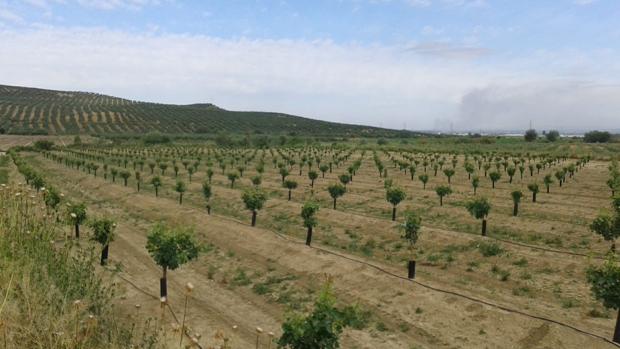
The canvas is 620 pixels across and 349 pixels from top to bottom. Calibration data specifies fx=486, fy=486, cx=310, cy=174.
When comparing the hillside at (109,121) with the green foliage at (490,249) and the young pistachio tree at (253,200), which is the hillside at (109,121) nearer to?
the young pistachio tree at (253,200)

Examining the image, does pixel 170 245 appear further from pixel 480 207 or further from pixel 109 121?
pixel 109 121

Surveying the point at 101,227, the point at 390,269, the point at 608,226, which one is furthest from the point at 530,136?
the point at 101,227

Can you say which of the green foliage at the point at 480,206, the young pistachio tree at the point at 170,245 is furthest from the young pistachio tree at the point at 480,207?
the young pistachio tree at the point at 170,245

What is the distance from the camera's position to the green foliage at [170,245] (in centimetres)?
1602

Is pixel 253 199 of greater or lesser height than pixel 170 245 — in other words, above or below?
below

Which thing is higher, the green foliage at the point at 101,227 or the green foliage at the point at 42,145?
the green foliage at the point at 101,227

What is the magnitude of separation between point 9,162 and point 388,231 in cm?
6852

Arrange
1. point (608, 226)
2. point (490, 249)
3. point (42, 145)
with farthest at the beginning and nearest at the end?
point (42, 145), point (490, 249), point (608, 226)

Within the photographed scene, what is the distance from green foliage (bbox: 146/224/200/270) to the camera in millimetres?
16016

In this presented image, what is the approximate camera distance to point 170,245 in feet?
52.5

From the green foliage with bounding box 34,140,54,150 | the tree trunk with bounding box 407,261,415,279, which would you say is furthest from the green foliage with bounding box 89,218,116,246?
the green foliage with bounding box 34,140,54,150

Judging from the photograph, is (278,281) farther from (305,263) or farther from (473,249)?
(473,249)

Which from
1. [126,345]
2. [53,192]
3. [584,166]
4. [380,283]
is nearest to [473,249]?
[380,283]

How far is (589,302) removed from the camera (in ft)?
55.3
